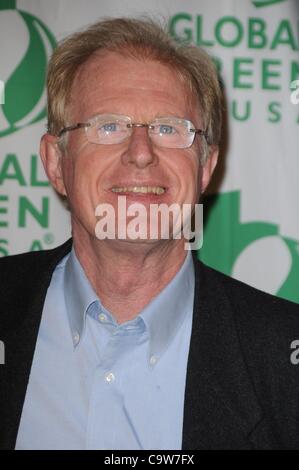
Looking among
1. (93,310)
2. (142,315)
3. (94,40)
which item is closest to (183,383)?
(142,315)

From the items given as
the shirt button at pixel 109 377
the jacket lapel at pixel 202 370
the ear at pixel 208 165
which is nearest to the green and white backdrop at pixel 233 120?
the ear at pixel 208 165

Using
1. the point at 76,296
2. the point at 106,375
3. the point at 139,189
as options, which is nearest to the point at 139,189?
the point at 139,189

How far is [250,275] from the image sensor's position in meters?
2.39

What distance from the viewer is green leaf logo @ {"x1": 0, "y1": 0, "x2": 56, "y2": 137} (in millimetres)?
2375

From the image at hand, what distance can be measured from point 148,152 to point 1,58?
1074 millimetres

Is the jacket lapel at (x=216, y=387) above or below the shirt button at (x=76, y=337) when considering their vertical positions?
below

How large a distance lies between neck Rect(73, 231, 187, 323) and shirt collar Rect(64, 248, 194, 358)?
0.03 meters

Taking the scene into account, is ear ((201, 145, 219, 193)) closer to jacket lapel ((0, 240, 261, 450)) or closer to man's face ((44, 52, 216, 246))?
man's face ((44, 52, 216, 246))

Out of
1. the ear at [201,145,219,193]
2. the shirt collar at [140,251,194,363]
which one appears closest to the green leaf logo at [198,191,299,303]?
the ear at [201,145,219,193]

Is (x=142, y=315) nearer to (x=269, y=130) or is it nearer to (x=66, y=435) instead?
(x=66, y=435)

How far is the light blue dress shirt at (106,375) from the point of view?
4.94ft

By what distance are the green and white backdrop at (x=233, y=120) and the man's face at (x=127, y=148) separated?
2.18 ft

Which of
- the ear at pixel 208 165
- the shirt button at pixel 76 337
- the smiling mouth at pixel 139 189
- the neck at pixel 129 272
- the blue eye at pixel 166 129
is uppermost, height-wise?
the blue eye at pixel 166 129

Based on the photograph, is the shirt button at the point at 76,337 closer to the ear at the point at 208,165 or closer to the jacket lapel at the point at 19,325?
the jacket lapel at the point at 19,325
